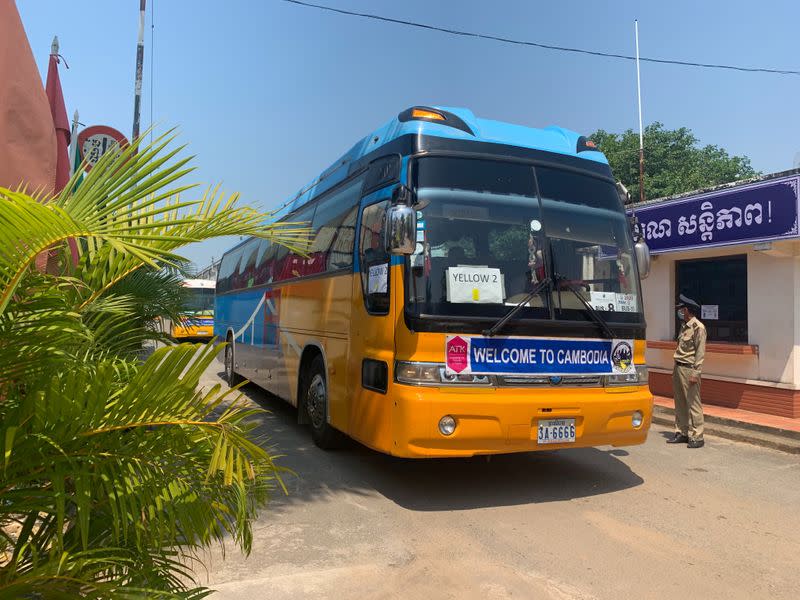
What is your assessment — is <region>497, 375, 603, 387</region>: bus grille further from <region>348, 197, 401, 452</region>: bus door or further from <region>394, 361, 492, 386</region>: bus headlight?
<region>348, 197, 401, 452</region>: bus door

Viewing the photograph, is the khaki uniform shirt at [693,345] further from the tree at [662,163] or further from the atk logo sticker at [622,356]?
the tree at [662,163]

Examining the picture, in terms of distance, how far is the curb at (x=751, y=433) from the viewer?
7.54m

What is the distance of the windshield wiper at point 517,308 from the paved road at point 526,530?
1466 millimetres

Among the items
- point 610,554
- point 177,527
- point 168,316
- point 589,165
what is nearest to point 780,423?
point 589,165

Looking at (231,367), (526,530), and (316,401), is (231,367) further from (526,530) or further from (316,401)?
Answer: (526,530)

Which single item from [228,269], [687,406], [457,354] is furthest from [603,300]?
[228,269]

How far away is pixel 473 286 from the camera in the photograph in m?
5.03

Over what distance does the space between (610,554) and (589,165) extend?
353cm

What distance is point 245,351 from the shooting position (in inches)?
444

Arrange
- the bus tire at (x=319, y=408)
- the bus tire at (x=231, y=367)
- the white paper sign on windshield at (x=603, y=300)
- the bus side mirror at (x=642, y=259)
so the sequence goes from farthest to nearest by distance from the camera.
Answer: the bus tire at (x=231, y=367) → the bus tire at (x=319, y=408) → the bus side mirror at (x=642, y=259) → the white paper sign on windshield at (x=603, y=300)

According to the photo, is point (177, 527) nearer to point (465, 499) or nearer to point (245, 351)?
point (465, 499)

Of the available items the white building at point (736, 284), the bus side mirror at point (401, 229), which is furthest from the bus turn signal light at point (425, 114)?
the white building at point (736, 284)

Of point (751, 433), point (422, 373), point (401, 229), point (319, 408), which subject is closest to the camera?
point (401, 229)

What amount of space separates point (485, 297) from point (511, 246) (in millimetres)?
552
